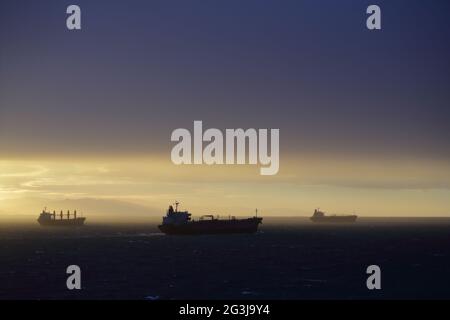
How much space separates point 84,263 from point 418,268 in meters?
45.1

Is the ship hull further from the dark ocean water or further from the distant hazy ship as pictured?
the dark ocean water

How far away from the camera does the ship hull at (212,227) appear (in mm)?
162375

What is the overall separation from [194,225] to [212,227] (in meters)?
7.11

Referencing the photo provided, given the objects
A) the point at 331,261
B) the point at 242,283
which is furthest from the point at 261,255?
the point at 242,283

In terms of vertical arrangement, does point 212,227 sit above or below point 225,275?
above

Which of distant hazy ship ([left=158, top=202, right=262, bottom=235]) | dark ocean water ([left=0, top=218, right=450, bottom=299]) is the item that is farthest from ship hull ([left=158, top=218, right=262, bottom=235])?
dark ocean water ([left=0, top=218, right=450, bottom=299])

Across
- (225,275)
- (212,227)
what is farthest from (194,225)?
(225,275)

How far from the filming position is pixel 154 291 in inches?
2195

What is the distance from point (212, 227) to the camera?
16938 centimetres

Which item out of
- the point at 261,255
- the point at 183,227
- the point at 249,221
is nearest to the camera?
the point at 261,255

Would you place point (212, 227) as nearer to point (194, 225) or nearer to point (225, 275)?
point (194, 225)

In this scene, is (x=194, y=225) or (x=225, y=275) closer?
(x=225, y=275)
